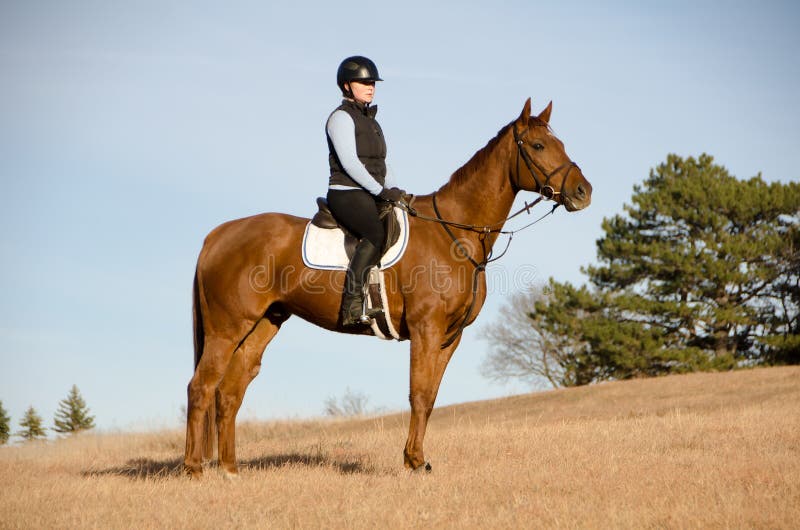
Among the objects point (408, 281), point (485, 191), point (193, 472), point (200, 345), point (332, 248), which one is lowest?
point (193, 472)

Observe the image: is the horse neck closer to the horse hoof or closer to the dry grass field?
the dry grass field

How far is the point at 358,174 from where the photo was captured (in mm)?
8031

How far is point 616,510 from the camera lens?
6375 millimetres

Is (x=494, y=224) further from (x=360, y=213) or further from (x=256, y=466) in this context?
(x=256, y=466)

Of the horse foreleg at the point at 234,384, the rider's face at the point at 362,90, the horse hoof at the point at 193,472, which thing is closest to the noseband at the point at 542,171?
the rider's face at the point at 362,90

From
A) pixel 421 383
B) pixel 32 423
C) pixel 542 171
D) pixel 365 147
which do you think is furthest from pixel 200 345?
pixel 32 423

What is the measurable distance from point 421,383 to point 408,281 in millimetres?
1034

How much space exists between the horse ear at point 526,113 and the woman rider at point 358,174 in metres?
1.42

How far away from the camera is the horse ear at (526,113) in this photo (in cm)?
799

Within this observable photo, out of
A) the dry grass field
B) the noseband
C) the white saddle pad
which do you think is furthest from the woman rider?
the dry grass field

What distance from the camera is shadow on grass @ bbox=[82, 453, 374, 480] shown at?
9.38 m

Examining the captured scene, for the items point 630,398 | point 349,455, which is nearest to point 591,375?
point 630,398

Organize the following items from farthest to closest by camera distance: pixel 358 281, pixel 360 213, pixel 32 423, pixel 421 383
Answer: pixel 32 423 < pixel 360 213 < pixel 358 281 < pixel 421 383

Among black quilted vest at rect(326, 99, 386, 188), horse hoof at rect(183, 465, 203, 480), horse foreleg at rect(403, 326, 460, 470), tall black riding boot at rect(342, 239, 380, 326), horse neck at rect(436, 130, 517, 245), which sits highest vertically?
black quilted vest at rect(326, 99, 386, 188)
